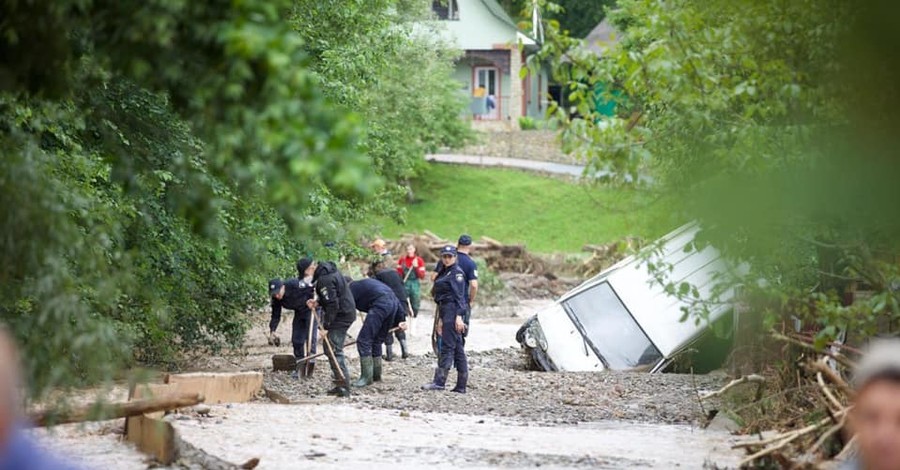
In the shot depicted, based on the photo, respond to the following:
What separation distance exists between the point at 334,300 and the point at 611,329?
203 inches

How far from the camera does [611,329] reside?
21875 mm

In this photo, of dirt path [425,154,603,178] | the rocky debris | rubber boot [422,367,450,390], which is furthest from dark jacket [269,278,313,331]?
dirt path [425,154,603,178]

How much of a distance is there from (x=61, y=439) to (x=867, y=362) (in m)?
10.8

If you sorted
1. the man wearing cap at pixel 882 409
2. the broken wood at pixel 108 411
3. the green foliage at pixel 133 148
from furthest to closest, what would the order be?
the broken wood at pixel 108 411, the green foliage at pixel 133 148, the man wearing cap at pixel 882 409

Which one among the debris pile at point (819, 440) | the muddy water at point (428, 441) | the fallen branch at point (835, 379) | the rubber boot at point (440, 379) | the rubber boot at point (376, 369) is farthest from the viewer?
the rubber boot at point (376, 369)

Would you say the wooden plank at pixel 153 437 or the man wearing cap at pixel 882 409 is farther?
the wooden plank at pixel 153 437

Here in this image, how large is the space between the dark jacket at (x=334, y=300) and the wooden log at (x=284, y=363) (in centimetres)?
200

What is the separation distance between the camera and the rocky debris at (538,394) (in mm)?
16875

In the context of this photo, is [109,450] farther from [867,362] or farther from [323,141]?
[867,362]

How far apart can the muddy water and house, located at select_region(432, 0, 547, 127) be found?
53.6 meters

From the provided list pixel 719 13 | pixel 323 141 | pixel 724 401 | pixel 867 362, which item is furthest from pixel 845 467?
pixel 724 401

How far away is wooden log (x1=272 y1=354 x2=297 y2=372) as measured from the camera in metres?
20.6

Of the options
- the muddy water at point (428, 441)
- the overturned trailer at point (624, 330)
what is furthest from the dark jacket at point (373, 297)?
the overturned trailer at point (624, 330)

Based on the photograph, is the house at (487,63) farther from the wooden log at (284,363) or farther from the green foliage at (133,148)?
the green foliage at (133,148)
